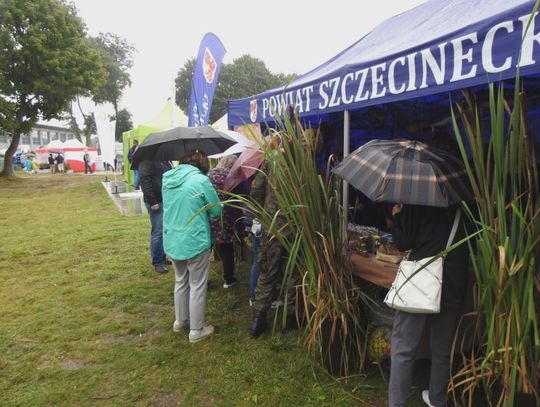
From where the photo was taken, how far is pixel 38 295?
14.8 feet

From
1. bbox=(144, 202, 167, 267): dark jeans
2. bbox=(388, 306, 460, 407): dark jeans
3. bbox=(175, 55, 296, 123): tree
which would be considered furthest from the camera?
bbox=(175, 55, 296, 123): tree

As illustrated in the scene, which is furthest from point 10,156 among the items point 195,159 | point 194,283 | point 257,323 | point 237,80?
point 237,80

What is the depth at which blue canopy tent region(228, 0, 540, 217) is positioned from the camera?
166 centimetres

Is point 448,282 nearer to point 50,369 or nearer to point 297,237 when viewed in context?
point 297,237

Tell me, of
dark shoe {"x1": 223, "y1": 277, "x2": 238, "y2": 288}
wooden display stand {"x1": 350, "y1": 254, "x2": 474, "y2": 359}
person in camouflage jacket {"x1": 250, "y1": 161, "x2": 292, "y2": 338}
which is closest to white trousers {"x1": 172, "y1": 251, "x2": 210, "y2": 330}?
person in camouflage jacket {"x1": 250, "y1": 161, "x2": 292, "y2": 338}

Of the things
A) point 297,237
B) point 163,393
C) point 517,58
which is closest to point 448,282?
point 297,237

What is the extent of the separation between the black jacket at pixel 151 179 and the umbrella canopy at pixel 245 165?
1585 mm

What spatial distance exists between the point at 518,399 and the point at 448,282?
60cm

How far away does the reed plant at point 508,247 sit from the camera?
1567 millimetres

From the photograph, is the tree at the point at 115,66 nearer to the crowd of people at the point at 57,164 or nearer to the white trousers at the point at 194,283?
the crowd of people at the point at 57,164

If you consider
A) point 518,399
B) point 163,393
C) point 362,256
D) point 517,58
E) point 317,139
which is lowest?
point 163,393

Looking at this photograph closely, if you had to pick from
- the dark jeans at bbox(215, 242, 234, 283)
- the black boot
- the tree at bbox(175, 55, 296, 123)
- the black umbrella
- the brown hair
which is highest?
the tree at bbox(175, 55, 296, 123)

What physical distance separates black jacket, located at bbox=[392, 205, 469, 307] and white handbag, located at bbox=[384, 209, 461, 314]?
35mm

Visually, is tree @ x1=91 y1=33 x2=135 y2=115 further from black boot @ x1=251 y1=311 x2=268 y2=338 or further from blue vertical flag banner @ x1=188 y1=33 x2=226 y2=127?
black boot @ x1=251 y1=311 x2=268 y2=338
